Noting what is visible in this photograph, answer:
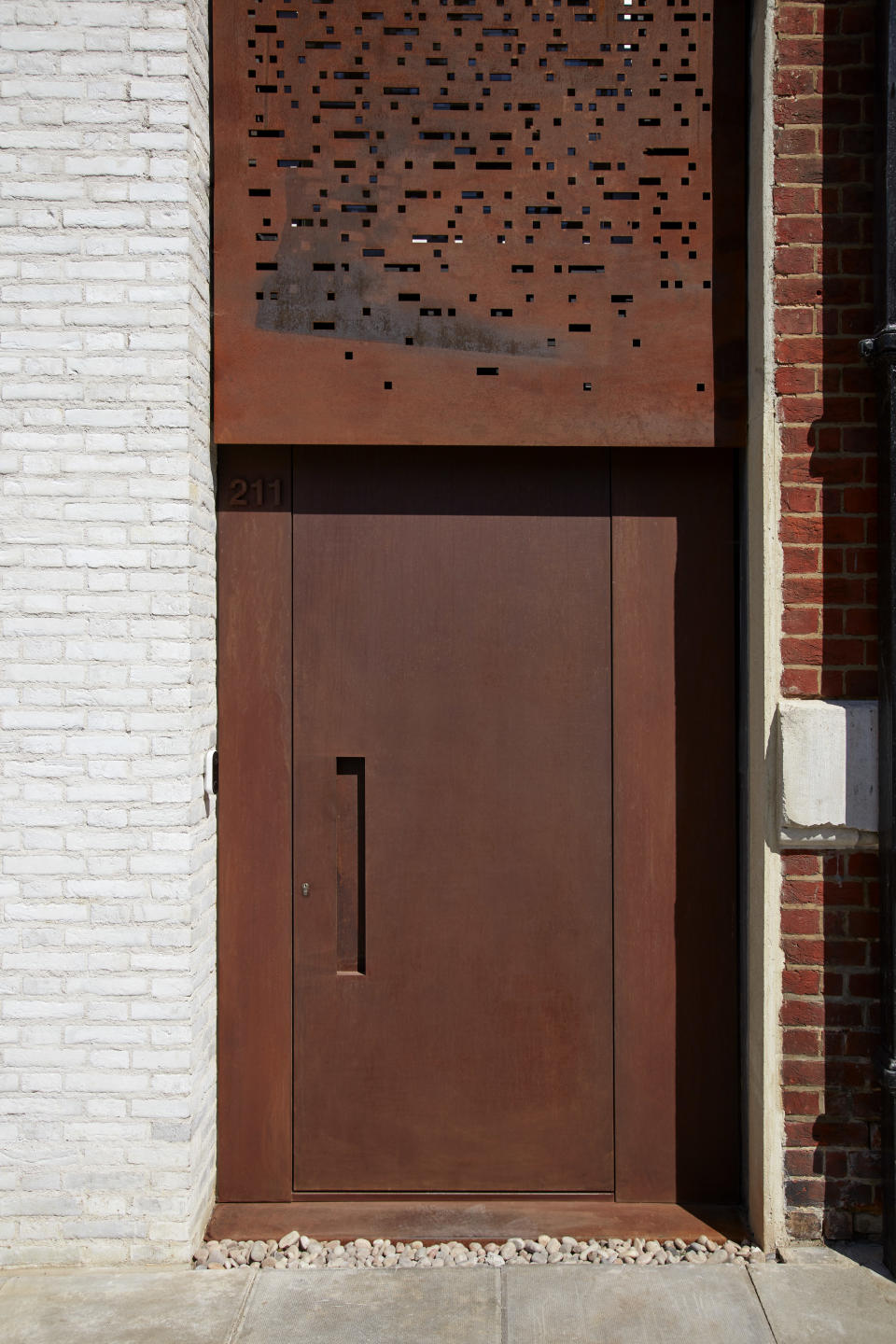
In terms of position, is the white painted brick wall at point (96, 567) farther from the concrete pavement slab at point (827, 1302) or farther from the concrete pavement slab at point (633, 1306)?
the concrete pavement slab at point (827, 1302)

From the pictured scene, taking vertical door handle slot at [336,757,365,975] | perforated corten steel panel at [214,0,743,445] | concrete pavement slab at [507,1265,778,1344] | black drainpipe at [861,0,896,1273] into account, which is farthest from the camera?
vertical door handle slot at [336,757,365,975]

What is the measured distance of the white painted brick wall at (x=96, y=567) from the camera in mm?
3010

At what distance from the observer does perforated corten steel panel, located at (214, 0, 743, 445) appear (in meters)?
3.20

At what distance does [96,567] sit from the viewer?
3025mm

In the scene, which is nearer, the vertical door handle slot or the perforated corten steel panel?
the perforated corten steel panel

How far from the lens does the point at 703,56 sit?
127 inches

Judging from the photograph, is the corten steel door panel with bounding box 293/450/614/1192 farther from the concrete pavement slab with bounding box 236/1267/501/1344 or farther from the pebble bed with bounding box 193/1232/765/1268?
the concrete pavement slab with bounding box 236/1267/501/1344

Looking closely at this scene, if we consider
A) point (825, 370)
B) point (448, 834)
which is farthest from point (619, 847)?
point (825, 370)

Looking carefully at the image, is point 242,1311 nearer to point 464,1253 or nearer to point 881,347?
point 464,1253

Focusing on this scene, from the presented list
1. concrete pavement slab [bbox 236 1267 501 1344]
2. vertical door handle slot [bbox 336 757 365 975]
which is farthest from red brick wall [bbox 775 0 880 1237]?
vertical door handle slot [bbox 336 757 365 975]

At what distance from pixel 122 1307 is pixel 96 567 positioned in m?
2.07

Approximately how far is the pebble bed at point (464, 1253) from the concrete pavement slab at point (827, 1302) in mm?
126

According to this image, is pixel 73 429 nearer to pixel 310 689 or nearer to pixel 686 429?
pixel 310 689

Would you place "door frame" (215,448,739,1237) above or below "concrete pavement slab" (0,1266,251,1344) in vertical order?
above
